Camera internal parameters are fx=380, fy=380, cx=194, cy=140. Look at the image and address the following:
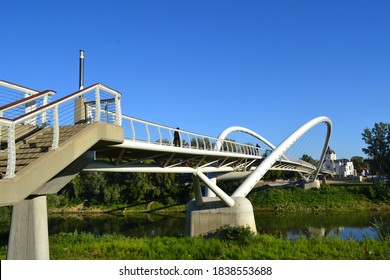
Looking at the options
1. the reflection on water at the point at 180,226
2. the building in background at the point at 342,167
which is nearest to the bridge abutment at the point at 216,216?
the reflection on water at the point at 180,226

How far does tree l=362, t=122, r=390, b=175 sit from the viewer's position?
63.9m

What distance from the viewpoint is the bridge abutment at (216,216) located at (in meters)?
19.3

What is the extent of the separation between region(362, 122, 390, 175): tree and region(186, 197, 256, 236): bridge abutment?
2021 inches

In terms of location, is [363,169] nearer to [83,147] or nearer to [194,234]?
[194,234]

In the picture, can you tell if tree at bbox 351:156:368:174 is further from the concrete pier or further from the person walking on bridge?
the person walking on bridge

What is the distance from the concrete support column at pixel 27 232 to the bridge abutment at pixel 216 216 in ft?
37.4

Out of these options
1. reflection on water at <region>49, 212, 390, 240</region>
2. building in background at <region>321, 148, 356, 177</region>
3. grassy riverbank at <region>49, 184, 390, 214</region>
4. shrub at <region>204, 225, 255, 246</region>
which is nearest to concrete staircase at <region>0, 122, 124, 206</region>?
shrub at <region>204, 225, 255, 246</region>

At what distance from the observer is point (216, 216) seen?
19.8 metres

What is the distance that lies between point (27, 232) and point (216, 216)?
1192cm

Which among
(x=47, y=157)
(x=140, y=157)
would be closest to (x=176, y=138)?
(x=140, y=157)

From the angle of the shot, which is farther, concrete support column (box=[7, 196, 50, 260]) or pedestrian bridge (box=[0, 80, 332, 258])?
concrete support column (box=[7, 196, 50, 260])

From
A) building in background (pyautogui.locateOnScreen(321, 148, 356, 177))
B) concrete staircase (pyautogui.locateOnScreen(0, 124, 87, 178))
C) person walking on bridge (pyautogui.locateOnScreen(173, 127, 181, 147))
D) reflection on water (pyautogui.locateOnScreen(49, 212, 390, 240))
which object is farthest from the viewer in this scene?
building in background (pyautogui.locateOnScreen(321, 148, 356, 177))

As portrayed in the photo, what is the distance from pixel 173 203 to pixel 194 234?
3157 cm

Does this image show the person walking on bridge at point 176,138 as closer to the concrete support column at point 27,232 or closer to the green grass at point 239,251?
the green grass at point 239,251
